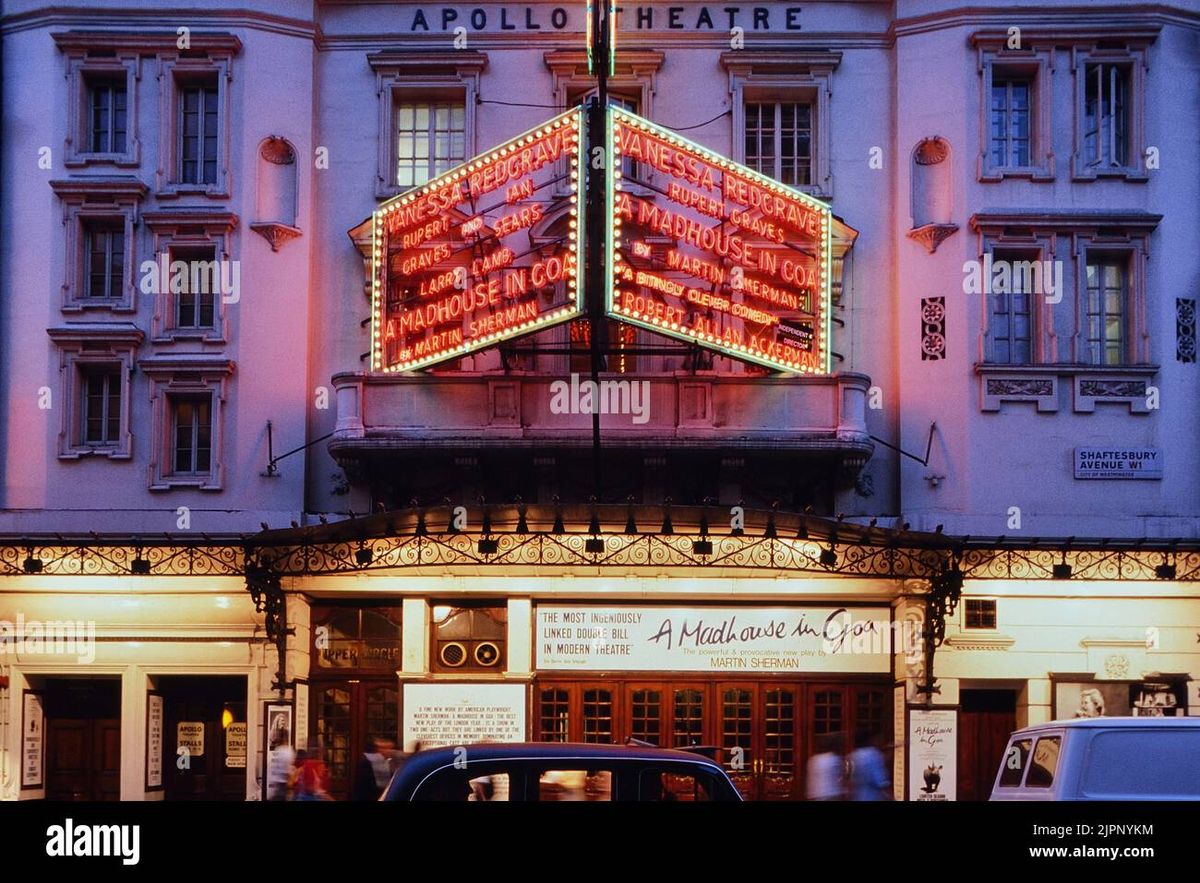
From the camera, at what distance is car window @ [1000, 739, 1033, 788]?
35.9ft

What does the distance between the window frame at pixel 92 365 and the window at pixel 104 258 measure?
73 centimetres

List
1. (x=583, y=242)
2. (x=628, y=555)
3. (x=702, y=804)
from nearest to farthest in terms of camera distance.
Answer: (x=702, y=804) → (x=583, y=242) → (x=628, y=555)

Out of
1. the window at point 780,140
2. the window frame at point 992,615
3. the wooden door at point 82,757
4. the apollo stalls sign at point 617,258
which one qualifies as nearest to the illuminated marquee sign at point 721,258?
the apollo stalls sign at point 617,258

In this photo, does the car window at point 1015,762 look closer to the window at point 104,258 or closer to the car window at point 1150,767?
the car window at point 1150,767

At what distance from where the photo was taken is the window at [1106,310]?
21.6 meters

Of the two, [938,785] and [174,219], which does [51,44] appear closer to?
[174,219]

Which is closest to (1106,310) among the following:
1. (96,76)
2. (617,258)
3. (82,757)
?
(617,258)

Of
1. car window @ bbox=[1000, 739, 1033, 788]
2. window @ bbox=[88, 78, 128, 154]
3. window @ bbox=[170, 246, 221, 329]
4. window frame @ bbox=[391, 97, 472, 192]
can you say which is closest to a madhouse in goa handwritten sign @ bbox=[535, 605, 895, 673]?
window @ bbox=[170, 246, 221, 329]

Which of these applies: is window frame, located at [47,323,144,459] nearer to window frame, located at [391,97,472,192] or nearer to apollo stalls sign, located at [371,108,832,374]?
apollo stalls sign, located at [371,108,832,374]

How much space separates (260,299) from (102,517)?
14.0ft

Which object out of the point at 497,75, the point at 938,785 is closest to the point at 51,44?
the point at 497,75

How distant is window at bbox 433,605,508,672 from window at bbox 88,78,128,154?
9.37 m

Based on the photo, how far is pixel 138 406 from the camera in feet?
71.5

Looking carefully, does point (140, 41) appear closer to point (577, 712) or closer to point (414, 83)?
point (414, 83)
